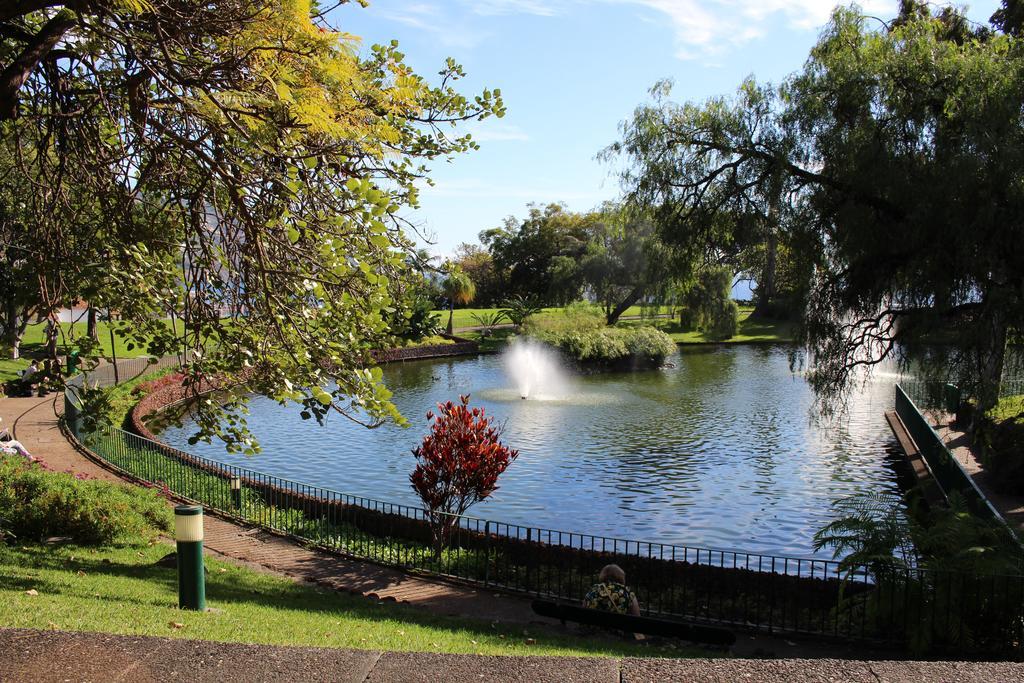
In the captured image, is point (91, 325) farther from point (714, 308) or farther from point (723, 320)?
point (723, 320)

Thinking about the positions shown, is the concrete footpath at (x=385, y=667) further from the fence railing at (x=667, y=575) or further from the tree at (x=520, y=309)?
the tree at (x=520, y=309)

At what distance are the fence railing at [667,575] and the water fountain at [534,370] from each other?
19.3m

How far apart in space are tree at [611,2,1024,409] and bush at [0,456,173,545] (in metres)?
11.8

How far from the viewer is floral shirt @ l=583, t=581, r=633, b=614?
11.2 meters

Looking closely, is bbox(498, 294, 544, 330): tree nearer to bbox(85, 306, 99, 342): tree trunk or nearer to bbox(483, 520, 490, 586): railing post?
bbox(85, 306, 99, 342): tree trunk

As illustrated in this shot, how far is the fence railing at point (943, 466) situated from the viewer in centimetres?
1522

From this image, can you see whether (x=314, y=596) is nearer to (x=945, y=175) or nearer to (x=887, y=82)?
(x=945, y=175)

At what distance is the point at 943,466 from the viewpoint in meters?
18.7

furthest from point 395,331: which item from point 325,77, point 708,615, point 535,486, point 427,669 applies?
point 535,486

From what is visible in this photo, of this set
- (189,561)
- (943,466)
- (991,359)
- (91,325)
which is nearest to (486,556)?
(189,561)

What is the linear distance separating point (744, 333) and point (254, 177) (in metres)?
64.3

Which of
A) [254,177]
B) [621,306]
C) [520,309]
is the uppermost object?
[254,177]

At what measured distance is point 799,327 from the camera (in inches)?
661

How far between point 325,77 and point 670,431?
22756 mm
